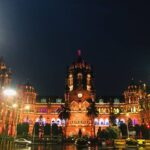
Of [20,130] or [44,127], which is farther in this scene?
[44,127]

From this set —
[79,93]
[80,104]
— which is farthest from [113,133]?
[79,93]

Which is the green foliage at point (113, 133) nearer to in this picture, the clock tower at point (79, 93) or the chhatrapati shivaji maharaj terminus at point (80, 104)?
the chhatrapati shivaji maharaj terminus at point (80, 104)

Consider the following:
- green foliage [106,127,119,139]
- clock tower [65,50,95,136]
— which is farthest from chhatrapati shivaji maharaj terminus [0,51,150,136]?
green foliage [106,127,119,139]

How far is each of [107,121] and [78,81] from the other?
32967 millimetres

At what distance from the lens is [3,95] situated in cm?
10950

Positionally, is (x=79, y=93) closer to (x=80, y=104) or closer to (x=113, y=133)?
(x=80, y=104)

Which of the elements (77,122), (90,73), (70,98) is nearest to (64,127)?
(77,122)

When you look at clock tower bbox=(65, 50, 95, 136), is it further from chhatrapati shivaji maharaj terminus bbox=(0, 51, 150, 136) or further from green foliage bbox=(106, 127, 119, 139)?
green foliage bbox=(106, 127, 119, 139)

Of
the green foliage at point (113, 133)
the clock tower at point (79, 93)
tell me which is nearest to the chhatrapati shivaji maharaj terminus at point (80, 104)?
the clock tower at point (79, 93)

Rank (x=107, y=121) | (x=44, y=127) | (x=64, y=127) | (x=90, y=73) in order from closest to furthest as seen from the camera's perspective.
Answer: (x=44, y=127), (x=64, y=127), (x=107, y=121), (x=90, y=73)

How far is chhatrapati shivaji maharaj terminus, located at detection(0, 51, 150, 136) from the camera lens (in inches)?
5787

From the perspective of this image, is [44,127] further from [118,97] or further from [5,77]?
[118,97]

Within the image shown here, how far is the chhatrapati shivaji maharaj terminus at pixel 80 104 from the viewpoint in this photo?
147000 mm

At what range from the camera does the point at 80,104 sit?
15250 centimetres
